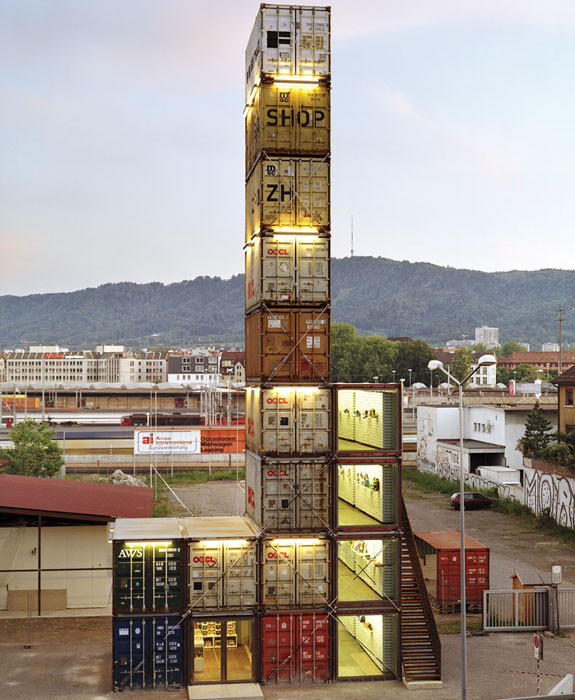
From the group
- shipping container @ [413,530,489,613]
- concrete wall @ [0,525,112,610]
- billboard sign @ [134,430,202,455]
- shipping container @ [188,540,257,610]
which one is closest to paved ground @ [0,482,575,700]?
concrete wall @ [0,525,112,610]

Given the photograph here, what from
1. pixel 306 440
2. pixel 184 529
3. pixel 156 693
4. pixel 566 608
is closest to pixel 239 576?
pixel 184 529

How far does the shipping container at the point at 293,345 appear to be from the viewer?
3020 cm

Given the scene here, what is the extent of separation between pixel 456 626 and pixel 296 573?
10026 mm

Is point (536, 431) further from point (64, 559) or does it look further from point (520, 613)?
point (64, 559)

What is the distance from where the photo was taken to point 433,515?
204 ft

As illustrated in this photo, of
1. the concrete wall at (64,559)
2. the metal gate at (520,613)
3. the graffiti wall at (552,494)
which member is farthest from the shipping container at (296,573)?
the graffiti wall at (552,494)

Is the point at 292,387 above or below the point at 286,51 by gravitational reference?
below

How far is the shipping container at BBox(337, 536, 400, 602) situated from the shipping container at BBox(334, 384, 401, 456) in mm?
3378

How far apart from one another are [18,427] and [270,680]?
42083mm

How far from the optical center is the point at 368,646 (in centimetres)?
2988

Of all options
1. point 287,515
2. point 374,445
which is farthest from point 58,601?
point 374,445

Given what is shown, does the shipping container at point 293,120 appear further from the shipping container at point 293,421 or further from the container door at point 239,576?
the container door at point 239,576

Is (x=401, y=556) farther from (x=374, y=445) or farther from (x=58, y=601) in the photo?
(x=58, y=601)

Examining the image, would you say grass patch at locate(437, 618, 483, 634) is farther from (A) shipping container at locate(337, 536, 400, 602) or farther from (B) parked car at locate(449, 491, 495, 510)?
(B) parked car at locate(449, 491, 495, 510)
